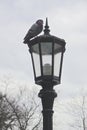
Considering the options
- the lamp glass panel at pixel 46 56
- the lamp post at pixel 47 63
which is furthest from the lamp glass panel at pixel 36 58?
the lamp glass panel at pixel 46 56

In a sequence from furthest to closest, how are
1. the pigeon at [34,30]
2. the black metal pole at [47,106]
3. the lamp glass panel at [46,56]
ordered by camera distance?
1. the pigeon at [34,30]
2. the black metal pole at [47,106]
3. the lamp glass panel at [46,56]

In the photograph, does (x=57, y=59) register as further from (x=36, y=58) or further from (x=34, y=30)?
(x=34, y=30)

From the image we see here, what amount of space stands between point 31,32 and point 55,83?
132 centimetres

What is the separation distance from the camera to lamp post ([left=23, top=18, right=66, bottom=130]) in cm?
931

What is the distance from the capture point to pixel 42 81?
953cm

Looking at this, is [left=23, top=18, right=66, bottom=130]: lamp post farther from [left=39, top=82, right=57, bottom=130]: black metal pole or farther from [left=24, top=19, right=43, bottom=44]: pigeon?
[left=24, top=19, right=43, bottom=44]: pigeon

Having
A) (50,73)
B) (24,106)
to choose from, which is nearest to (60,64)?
(50,73)

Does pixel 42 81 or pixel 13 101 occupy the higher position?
pixel 42 81

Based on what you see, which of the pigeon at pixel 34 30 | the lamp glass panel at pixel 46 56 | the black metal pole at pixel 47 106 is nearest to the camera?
the lamp glass panel at pixel 46 56

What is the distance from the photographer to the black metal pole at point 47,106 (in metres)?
9.41

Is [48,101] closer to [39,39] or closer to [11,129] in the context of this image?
[39,39]

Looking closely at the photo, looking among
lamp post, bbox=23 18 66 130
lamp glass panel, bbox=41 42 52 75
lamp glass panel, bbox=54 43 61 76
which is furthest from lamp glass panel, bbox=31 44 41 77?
lamp glass panel, bbox=54 43 61 76

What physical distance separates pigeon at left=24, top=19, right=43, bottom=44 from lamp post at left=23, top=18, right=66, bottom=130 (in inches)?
13.9

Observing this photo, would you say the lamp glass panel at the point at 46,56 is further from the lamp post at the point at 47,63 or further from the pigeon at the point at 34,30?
the pigeon at the point at 34,30
